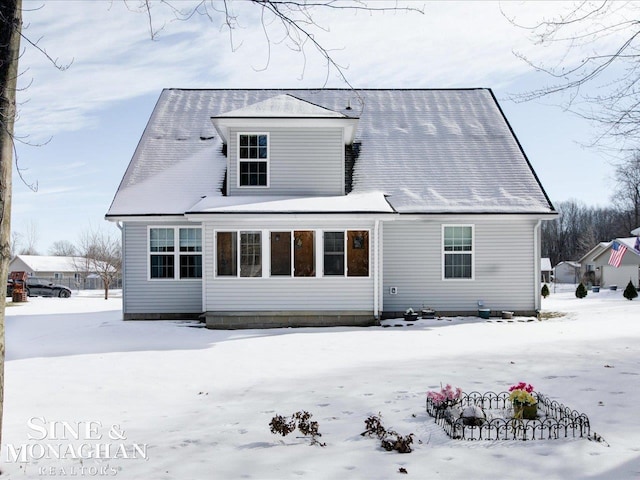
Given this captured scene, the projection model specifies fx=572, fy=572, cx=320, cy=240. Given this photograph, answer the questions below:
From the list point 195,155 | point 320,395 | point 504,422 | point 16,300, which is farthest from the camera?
point 16,300

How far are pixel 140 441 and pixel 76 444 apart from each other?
653mm

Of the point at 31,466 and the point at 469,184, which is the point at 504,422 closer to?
the point at 31,466

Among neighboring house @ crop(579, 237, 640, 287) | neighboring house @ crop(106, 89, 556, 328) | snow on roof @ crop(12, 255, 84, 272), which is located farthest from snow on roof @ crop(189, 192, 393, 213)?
snow on roof @ crop(12, 255, 84, 272)

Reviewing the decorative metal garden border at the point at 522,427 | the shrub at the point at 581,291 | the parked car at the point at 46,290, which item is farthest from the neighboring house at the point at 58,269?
the decorative metal garden border at the point at 522,427

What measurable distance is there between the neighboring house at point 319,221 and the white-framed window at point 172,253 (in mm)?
34

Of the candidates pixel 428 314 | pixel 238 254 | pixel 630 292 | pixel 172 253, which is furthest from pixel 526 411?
pixel 630 292

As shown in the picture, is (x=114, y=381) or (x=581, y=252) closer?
(x=114, y=381)

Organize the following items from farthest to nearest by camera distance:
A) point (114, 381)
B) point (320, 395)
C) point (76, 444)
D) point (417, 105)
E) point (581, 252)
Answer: point (581, 252) < point (417, 105) < point (114, 381) < point (320, 395) < point (76, 444)

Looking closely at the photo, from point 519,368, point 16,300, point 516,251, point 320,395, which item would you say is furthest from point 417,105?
point 16,300

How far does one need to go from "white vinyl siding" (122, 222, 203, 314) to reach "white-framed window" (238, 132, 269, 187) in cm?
300

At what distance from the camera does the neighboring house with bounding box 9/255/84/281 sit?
6500 centimetres

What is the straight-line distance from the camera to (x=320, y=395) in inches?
312

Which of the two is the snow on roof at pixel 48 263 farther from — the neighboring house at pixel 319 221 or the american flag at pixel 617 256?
the american flag at pixel 617 256

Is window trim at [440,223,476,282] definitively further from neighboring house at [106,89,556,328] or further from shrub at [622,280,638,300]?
shrub at [622,280,638,300]
